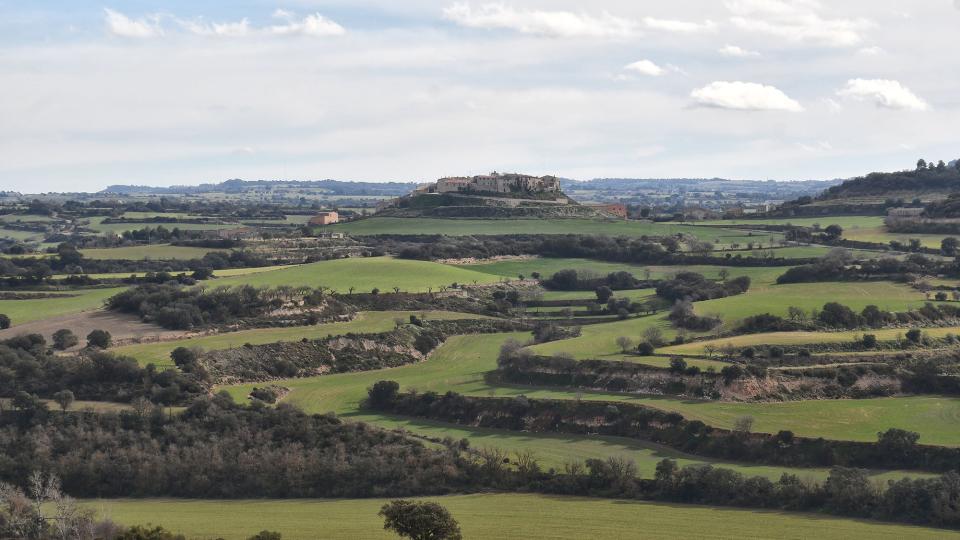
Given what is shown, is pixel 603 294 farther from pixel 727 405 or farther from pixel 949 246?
pixel 727 405

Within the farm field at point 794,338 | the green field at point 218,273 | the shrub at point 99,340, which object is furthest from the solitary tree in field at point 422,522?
the green field at point 218,273

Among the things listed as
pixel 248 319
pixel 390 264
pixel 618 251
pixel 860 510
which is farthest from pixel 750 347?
pixel 618 251

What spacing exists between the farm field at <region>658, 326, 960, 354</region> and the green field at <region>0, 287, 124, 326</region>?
46516 mm

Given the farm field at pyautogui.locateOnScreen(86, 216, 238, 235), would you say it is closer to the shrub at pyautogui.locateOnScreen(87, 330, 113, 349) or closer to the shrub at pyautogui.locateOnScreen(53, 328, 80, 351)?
the shrub at pyautogui.locateOnScreen(53, 328, 80, 351)

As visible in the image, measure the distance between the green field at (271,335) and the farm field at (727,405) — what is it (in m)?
5.80

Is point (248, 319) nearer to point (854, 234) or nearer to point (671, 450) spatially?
point (671, 450)

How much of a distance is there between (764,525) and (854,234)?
330 ft

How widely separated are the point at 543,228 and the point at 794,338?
86.4 meters

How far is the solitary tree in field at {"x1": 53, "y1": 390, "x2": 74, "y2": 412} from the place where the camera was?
192 ft

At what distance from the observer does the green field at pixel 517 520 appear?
4200 cm

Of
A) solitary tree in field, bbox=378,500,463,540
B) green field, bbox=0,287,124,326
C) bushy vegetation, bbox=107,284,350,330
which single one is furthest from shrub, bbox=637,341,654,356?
green field, bbox=0,287,124,326

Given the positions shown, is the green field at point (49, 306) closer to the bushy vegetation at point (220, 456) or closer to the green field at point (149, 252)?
the bushy vegetation at point (220, 456)

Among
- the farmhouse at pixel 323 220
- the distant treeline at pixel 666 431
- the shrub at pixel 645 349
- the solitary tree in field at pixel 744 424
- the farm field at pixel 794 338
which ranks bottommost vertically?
the distant treeline at pixel 666 431

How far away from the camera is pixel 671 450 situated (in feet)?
180
